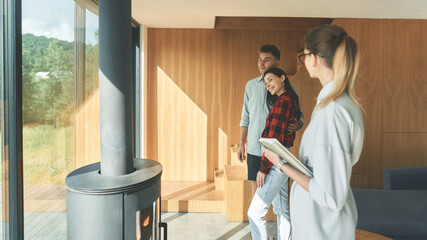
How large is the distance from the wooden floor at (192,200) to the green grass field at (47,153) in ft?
5.29

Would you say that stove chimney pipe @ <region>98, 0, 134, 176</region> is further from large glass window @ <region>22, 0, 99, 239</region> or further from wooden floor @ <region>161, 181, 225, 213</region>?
wooden floor @ <region>161, 181, 225, 213</region>

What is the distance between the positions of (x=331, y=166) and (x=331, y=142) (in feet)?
0.27

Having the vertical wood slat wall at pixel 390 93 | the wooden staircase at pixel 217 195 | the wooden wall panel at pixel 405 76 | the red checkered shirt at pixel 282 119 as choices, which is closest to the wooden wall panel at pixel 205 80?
the wooden staircase at pixel 217 195

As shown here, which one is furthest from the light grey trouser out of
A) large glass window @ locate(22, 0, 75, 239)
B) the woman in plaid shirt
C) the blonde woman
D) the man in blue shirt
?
large glass window @ locate(22, 0, 75, 239)

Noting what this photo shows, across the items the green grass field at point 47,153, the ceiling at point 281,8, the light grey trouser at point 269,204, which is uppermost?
the ceiling at point 281,8

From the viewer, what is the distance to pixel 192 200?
138 inches

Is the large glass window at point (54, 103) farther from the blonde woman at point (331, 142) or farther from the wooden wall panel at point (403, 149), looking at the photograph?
the wooden wall panel at point (403, 149)

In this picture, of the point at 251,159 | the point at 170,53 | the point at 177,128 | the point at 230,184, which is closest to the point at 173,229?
the point at 230,184

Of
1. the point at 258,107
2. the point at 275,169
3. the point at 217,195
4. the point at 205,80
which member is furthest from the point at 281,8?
the point at 217,195

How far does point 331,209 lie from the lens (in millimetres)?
1095

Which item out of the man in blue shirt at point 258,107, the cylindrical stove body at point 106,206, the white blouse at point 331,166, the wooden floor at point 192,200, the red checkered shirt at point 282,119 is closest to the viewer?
the white blouse at point 331,166

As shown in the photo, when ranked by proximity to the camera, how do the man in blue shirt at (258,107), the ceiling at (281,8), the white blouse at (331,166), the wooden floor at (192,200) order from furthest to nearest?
the wooden floor at (192,200) → the ceiling at (281,8) → the man in blue shirt at (258,107) → the white blouse at (331,166)

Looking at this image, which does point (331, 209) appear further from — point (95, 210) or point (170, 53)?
point (170, 53)

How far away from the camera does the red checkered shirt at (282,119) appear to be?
1934 millimetres
